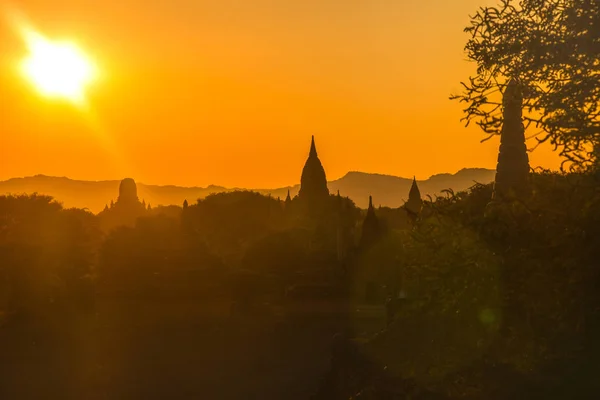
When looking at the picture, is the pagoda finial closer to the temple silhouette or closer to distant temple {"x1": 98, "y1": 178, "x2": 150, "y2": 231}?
the temple silhouette

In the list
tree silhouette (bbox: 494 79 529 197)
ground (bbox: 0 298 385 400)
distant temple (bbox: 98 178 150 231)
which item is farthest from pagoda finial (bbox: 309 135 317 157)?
tree silhouette (bbox: 494 79 529 197)

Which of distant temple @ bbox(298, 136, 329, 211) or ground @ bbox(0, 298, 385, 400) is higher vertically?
distant temple @ bbox(298, 136, 329, 211)

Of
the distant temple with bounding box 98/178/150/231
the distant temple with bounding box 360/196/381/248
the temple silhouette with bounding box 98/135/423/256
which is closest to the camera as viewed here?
the distant temple with bounding box 360/196/381/248

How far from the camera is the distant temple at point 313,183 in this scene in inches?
4281

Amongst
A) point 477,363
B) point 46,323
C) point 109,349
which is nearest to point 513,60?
point 477,363

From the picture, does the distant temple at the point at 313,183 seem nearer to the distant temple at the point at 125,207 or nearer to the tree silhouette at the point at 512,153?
the distant temple at the point at 125,207

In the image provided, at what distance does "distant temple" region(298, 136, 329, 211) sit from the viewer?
10874 cm

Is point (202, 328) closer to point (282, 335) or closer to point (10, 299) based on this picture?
point (282, 335)

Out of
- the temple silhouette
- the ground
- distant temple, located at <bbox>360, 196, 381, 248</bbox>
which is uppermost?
the temple silhouette

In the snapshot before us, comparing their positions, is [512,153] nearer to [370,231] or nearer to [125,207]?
[370,231]

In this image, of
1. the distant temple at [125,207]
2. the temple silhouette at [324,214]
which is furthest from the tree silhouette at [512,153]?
the distant temple at [125,207]

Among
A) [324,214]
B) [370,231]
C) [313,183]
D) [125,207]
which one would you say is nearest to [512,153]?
[370,231]

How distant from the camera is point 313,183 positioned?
11050 centimetres

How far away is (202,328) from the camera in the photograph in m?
45.4
